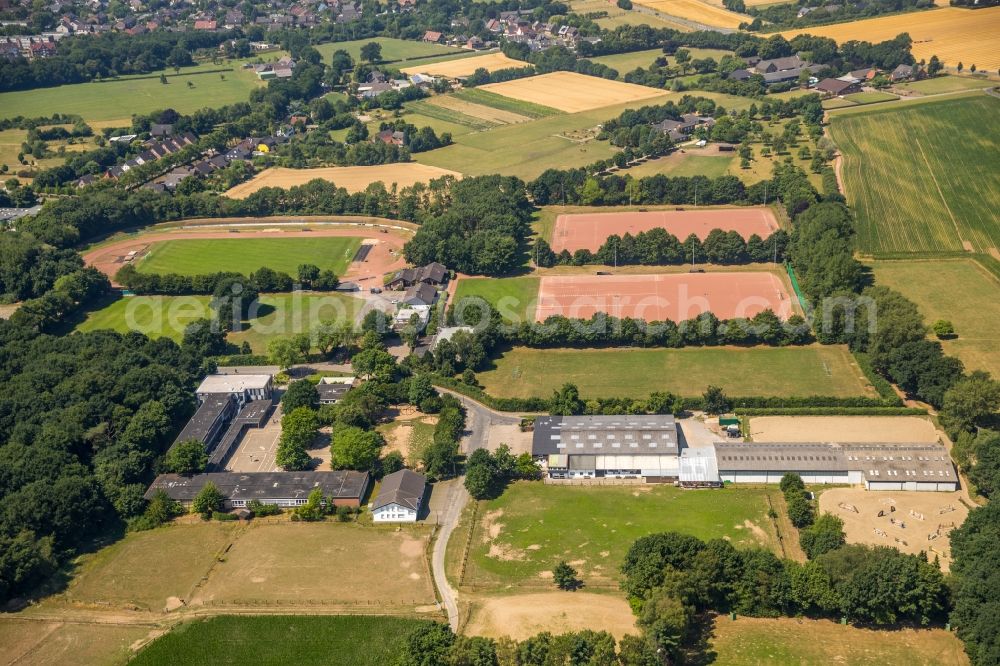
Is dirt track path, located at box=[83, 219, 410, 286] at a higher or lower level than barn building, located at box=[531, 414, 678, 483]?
higher

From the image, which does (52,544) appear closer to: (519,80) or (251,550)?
(251,550)

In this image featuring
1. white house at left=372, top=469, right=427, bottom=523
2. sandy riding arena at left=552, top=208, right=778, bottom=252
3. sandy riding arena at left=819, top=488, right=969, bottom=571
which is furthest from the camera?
sandy riding arena at left=552, top=208, right=778, bottom=252

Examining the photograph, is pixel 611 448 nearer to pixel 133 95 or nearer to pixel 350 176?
pixel 350 176

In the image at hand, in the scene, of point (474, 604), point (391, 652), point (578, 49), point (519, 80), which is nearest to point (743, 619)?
point (474, 604)

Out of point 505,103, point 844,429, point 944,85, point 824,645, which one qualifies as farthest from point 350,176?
point 944,85

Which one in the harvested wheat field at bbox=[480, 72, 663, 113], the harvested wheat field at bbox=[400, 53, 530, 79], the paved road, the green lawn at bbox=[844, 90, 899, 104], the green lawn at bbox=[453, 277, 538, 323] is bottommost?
the paved road

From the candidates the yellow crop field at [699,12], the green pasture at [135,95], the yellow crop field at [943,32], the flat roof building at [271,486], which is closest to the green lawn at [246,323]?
the flat roof building at [271,486]

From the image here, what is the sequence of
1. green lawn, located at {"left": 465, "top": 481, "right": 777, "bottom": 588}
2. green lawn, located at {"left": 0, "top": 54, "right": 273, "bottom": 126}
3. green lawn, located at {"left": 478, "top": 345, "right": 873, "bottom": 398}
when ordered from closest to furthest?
green lawn, located at {"left": 465, "top": 481, "right": 777, "bottom": 588}
green lawn, located at {"left": 478, "top": 345, "right": 873, "bottom": 398}
green lawn, located at {"left": 0, "top": 54, "right": 273, "bottom": 126}

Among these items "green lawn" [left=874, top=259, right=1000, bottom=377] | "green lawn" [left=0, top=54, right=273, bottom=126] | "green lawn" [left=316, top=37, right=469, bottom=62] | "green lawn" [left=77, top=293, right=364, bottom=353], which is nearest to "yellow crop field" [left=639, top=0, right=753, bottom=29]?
"green lawn" [left=316, top=37, right=469, bottom=62]

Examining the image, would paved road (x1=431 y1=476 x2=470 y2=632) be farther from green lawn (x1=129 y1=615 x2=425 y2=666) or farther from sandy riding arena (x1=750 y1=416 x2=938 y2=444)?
sandy riding arena (x1=750 y1=416 x2=938 y2=444)
